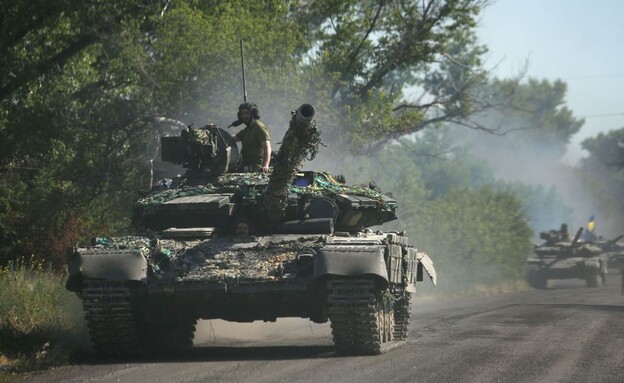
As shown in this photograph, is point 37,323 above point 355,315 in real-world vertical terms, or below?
above

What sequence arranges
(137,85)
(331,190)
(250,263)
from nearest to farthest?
(250,263) → (331,190) → (137,85)

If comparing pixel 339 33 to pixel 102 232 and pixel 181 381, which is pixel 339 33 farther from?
pixel 181 381

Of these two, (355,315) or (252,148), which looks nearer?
(355,315)

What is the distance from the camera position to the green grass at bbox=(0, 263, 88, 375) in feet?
40.0

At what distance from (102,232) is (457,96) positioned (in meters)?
15.1

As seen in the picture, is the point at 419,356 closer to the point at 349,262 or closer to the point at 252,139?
the point at 349,262

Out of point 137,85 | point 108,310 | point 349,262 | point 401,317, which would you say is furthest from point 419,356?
point 137,85

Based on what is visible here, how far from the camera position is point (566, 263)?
34625 millimetres

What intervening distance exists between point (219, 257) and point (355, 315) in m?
1.64

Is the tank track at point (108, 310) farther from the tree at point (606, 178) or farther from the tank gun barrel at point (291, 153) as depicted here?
the tree at point (606, 178)

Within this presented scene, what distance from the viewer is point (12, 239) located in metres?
22.8

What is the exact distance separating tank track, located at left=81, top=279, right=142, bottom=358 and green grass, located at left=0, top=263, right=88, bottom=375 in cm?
44

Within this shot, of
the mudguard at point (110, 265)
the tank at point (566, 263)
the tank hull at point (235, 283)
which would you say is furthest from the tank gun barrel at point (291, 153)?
the tank at point (566, 263)

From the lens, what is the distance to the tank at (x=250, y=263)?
12344 millimetres
